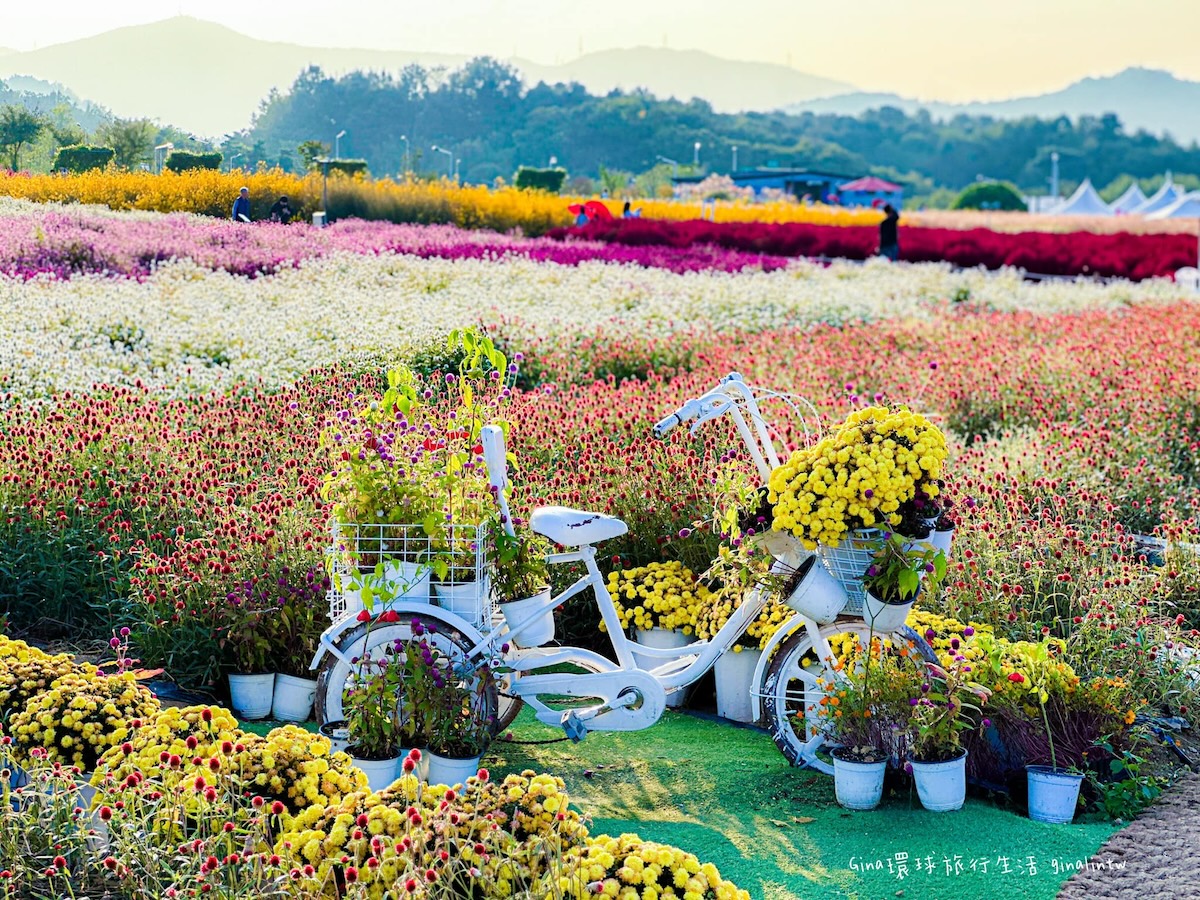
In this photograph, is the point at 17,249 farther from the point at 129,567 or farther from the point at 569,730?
the point at 569,730

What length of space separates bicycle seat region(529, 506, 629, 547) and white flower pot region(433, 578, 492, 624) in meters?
0.28

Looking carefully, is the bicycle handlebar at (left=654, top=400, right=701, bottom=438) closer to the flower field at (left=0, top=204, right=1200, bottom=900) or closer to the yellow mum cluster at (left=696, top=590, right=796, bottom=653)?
the flower field at (left=0, top=204, right=1200, bottom=900)

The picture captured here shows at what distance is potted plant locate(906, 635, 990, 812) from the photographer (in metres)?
4.05

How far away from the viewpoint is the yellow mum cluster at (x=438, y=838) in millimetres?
2717

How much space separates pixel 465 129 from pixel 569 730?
10305 millimetres

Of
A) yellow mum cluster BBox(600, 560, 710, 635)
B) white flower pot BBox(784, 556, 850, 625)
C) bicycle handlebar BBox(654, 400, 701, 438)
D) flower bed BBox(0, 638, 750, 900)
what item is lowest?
yellow mum cluster BBox(600, 560, 710, 635)

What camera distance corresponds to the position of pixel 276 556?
4.95 meters

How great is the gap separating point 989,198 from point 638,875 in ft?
232

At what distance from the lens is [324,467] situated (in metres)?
5.79

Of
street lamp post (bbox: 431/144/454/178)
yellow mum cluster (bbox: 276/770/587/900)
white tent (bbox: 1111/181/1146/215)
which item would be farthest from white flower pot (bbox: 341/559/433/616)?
white tent (bbox: 1111/181/1146/215)

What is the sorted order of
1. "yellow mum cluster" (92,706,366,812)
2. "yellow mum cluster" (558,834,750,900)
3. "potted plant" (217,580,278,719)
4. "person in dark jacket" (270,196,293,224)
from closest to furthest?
"yellow mum cluster" (558,834,750,900) < "yellow mum cluster" (92,706,366,812) < "potted plant" (217,580,278,719) < "person in dark jacket" (270,196,293,224)

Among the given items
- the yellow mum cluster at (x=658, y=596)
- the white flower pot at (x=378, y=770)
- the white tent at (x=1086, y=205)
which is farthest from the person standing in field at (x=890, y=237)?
the white tent at (x=1086, y=205)

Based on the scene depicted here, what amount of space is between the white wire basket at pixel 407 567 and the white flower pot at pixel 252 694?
61 centimetres

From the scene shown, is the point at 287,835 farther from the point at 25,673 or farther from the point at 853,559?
the point at 853,559
